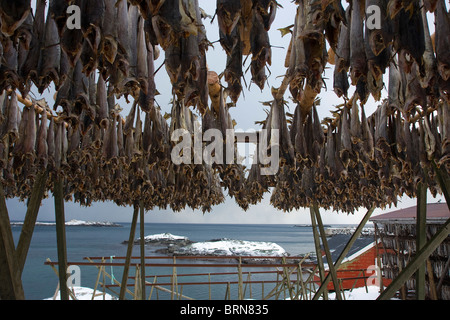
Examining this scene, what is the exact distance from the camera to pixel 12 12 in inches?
27.7

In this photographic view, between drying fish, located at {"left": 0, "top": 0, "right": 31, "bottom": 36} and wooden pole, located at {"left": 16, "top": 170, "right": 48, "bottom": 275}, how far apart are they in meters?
1.39

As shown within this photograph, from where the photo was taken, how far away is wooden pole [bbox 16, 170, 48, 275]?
5.73 feet

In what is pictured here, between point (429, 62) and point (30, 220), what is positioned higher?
point (429, 62)

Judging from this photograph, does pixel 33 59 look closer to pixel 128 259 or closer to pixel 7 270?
pixel 7 270

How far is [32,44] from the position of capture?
935 millimetres

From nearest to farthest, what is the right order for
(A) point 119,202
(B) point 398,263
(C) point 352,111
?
(C) point 352,111
(A) point 119,202
(B) point 398,263

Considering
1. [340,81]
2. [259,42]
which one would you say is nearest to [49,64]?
[259,42]

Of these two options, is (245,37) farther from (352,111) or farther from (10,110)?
(10,110)

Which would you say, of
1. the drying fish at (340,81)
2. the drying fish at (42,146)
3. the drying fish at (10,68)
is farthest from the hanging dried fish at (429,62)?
the drying fish at (42,146)

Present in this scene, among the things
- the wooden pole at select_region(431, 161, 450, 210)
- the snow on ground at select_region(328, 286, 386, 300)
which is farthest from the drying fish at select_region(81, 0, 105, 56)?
the snow on ground at select_region(328, 286, 386, 300)

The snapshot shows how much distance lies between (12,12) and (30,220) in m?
1.49

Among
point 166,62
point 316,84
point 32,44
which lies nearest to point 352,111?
point 316,84

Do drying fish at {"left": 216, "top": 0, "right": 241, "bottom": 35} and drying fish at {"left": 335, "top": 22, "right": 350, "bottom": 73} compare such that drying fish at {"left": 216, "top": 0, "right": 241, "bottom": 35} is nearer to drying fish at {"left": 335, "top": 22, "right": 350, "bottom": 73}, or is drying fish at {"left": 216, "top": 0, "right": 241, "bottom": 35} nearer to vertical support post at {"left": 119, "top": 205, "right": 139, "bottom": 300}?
drying fish at {"left": 335, "top": 22, "right": 350, "bottom": 73}
